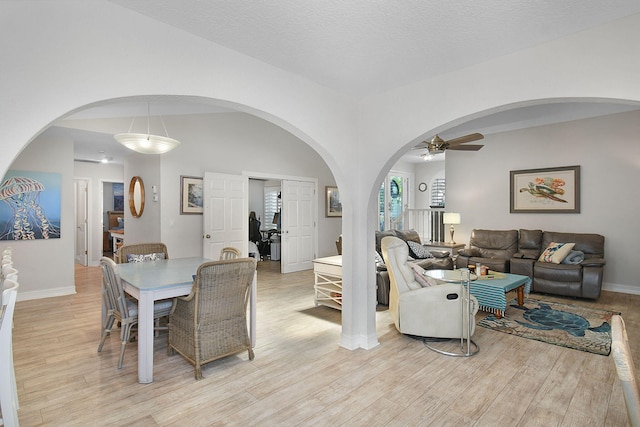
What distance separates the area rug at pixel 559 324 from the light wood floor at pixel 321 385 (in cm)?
20

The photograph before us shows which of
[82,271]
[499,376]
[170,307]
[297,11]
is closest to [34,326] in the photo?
[170,307]

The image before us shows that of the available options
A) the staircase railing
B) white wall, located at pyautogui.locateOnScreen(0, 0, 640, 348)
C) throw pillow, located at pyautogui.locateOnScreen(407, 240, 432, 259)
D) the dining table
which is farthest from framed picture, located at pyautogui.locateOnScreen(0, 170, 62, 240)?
the staircase railing

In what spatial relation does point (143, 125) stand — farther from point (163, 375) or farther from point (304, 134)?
point (163, 375)

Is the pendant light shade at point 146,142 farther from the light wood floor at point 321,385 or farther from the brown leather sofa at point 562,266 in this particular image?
the brown leather sofa at point 562,266

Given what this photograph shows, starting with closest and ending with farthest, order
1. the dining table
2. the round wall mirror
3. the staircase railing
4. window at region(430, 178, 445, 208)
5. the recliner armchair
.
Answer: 1. the dining table
2. the recliner armchair
3. the round wall mirror
4. the staircase railing
5. window at region(430, 178, 445, 208)

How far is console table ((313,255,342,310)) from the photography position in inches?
174

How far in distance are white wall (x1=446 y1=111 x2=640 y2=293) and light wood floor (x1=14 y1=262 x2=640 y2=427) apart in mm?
2274

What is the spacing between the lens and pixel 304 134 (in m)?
3.07

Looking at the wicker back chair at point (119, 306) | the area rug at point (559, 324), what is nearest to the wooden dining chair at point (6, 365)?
the wicker back chair at point (119, 306)

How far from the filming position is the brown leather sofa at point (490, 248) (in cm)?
600

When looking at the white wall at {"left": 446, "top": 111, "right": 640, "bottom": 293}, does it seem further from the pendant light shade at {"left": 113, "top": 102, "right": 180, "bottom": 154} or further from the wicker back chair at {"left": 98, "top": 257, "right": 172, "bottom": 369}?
the wicker back chair at {"left": 98, "top": 257, "right": 172, "bottom": 369}

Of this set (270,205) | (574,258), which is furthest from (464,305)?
(270,205)

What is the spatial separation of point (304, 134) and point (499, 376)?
8.59 feet

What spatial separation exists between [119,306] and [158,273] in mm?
435
